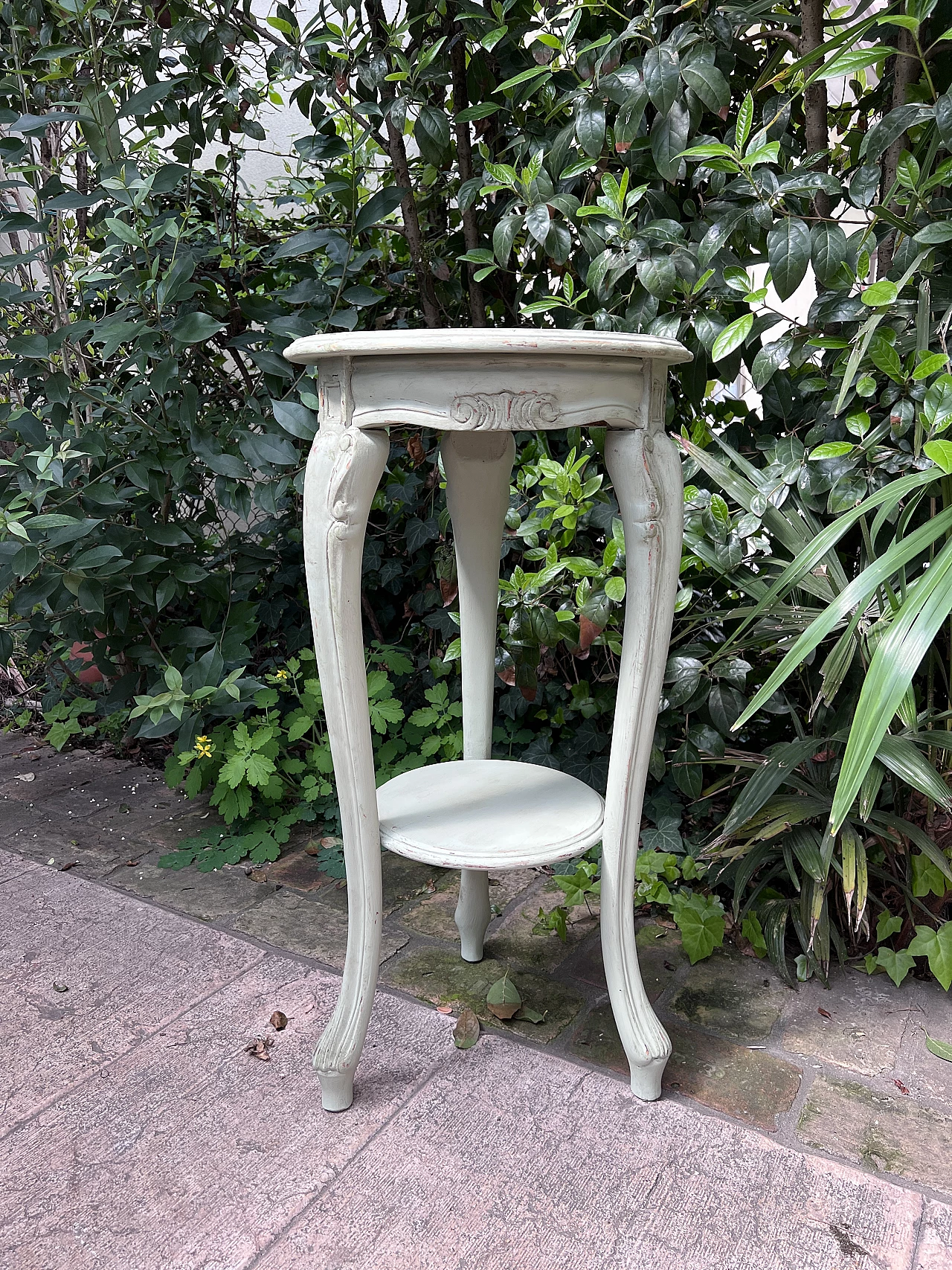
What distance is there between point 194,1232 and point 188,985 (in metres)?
0.59

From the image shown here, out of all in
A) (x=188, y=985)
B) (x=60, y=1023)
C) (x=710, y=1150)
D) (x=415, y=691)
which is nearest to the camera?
(x=710, y=1150)

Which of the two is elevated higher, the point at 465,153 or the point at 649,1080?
the point at 465,153

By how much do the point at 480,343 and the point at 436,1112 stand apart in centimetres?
116

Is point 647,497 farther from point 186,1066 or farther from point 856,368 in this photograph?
point 186,1066

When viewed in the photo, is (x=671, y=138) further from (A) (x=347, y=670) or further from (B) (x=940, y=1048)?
(B) (x=940, y=1048)

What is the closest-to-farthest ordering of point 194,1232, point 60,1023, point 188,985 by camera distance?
1. point 194,1232
2. point 60,1023
3. point 188,985

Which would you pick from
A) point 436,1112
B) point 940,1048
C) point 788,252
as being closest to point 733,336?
point 788,252

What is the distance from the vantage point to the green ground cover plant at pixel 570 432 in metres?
1.60

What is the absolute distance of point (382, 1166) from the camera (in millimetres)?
1326

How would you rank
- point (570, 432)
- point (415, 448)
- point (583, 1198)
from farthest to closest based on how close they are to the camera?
point (415, 448) < point (570, 432) < point (583, 1198)

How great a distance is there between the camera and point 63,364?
2.57 meters

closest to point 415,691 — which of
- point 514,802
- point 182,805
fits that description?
point 182,805

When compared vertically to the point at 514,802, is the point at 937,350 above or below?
above

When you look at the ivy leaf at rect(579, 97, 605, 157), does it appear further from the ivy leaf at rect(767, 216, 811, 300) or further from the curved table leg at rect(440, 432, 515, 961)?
the curved table leg at rect(440, 432, 515, 961)
